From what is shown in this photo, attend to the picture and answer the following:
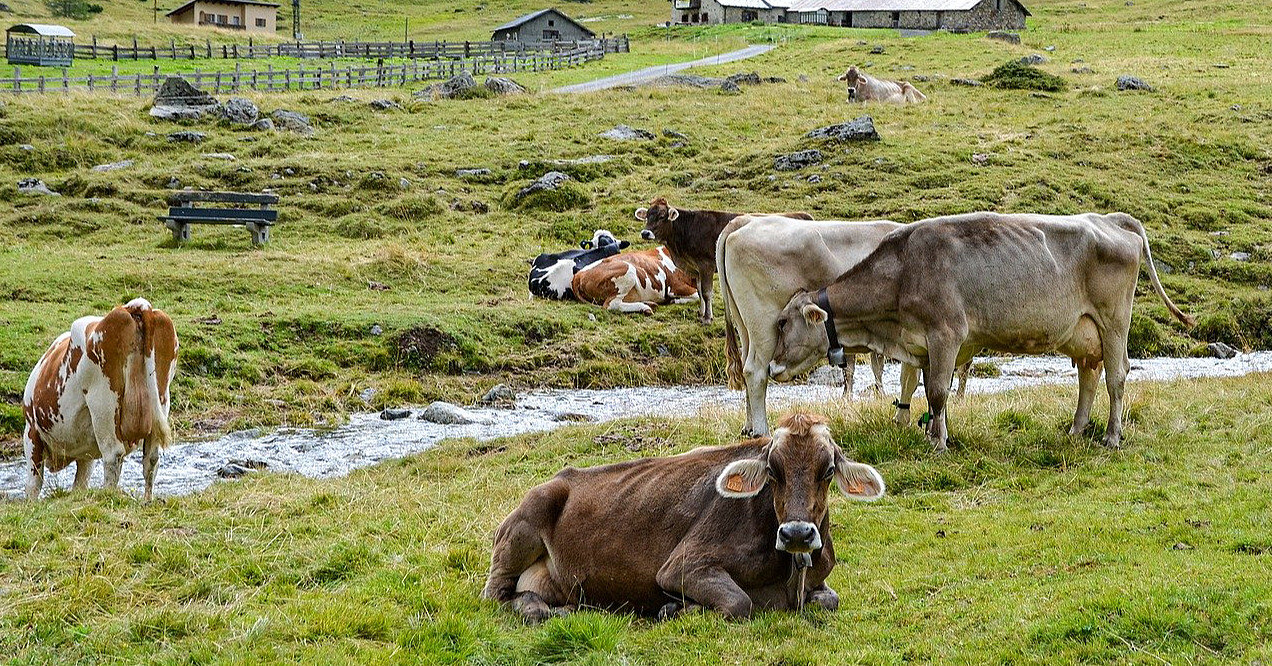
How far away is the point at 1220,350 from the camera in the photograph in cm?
2009

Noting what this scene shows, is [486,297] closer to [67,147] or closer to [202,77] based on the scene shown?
[67,147]

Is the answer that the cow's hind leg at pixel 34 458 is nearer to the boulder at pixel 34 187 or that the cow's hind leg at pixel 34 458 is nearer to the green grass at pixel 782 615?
the green grass at pixel 782 615

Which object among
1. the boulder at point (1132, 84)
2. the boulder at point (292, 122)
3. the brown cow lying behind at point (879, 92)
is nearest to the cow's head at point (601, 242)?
the boulder at point (292, 122)

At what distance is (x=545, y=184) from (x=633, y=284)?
28.5 ft

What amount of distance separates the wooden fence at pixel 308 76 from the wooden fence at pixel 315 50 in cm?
104

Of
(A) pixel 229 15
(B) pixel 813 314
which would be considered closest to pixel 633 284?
(B) pixel 813 314

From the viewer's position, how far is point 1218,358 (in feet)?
65.4

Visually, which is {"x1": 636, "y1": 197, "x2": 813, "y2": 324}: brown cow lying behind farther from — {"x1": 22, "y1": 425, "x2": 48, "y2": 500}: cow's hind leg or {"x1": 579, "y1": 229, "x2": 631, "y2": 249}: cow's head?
{"x1": 22, "y1": 425, "x2": 48, "y2": 500}: cow's hind leg

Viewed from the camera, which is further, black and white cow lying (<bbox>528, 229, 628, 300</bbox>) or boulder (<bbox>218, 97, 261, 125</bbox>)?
boulder (<bbox>218, 97, 261, 125</bbox>)

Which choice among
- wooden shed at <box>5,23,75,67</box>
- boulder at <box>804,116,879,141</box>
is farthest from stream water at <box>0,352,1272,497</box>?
wooden shed at <box>5,23,75,67</box>

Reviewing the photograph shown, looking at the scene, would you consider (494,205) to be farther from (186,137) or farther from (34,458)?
(34,458)

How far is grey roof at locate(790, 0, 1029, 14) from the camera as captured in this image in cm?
7975

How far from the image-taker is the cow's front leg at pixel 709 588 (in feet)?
24.1

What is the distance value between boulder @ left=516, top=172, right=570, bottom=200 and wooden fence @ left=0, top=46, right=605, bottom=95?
65.8 feet
